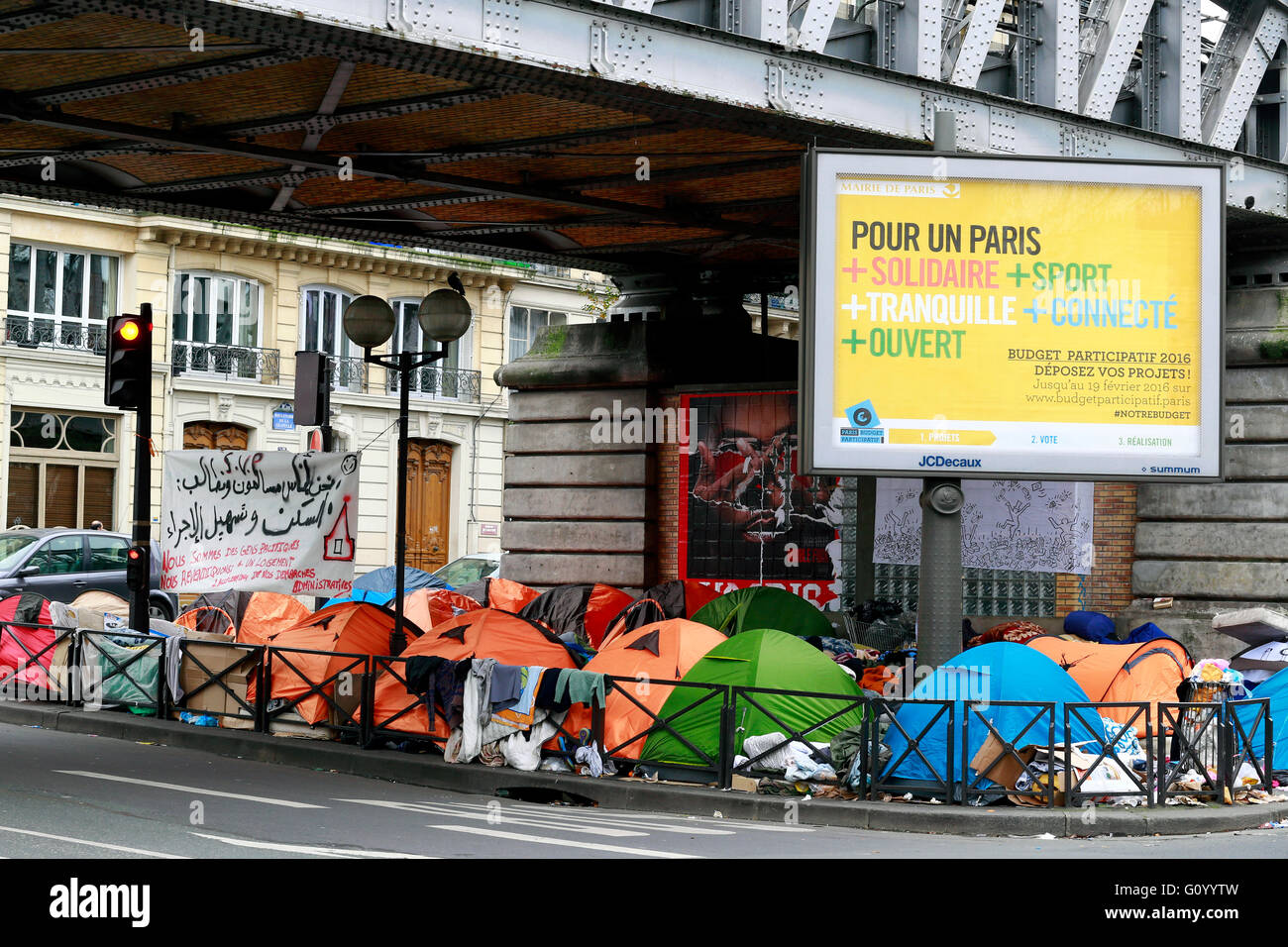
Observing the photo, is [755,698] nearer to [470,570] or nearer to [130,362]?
[130,362]

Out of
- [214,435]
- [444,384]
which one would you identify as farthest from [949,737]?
[444,384]

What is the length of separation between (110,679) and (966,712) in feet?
32.8

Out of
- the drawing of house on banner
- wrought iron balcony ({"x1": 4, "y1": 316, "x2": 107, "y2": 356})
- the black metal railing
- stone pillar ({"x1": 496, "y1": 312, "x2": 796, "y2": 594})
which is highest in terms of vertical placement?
wrought iron balcony ({"x1": 4, "y1": 316, "x2": 107, "y2": 356})

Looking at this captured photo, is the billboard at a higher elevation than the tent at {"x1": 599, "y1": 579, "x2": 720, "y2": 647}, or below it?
higher

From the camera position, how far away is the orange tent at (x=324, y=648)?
16078 mm

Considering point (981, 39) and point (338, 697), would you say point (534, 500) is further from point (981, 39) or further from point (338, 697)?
point (981, 39)

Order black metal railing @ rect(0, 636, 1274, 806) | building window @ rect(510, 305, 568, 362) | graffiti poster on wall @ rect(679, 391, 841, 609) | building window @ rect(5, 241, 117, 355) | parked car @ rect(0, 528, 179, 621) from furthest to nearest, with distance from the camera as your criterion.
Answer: building window @ rect(510, 305, 568, 362), building window @ rect(5, 241, 117, 355), parked car @ rect(0, 528, 179, 621), graffiti poster on wall @ rect(679, 391, 841, 609), black metal railing @ rect(0, 636, 1274, 806)

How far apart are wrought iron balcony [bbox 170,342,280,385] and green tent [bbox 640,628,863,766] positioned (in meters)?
30.3

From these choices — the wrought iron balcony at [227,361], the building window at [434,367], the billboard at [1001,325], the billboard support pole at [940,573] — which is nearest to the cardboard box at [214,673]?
the billboard at [1001,325]

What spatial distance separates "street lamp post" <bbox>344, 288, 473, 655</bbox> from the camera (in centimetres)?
1691

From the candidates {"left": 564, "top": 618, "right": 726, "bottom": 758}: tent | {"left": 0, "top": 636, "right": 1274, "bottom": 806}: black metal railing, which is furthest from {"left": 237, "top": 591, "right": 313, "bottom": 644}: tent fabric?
{"left": 564, "top": 618, "right": 726, "bottom": 758}: tent

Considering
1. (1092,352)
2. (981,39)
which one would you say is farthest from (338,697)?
(981,39)

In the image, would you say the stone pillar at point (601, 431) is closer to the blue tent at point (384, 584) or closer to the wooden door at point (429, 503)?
the blue tent at point (384, 584)

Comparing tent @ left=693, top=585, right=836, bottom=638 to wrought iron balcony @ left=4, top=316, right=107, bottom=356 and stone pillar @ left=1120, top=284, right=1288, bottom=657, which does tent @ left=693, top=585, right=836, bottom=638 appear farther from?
wrought iron balcony @ left=4, top=316, right=107, bottom=356
